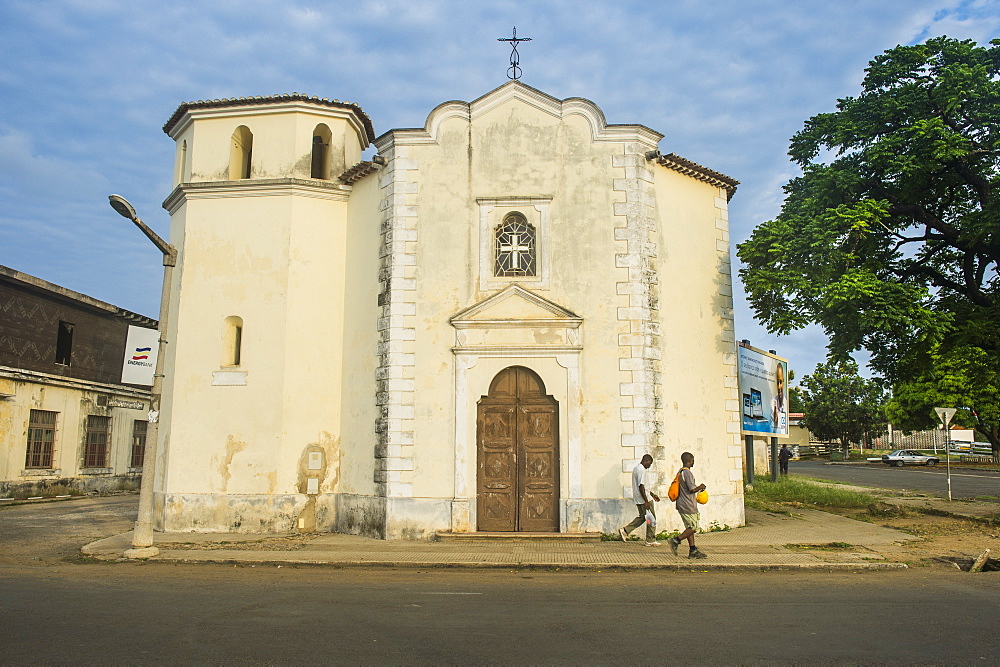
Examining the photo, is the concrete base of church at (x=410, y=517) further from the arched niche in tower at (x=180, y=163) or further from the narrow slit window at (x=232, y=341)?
the arched niche in tower at (x=180, y=163)

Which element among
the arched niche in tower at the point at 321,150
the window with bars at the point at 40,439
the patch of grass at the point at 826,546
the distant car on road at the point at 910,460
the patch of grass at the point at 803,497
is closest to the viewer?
the patch of grass at the point at 826,546

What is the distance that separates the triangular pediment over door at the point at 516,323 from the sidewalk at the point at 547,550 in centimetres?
383

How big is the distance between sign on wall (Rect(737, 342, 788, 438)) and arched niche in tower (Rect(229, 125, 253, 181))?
45.9 ft

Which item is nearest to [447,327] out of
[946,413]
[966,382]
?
[966,382]

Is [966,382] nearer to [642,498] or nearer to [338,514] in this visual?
[642,498]

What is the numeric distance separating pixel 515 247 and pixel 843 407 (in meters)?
58.7

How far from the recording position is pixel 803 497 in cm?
2220

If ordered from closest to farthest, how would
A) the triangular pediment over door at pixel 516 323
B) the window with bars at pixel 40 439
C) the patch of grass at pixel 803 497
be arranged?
the triangular pediment over door at pixel 516 323 < the patch of grass at pixel 803 497 < the window with bars at pixel 40 439

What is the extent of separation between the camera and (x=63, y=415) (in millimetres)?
26609

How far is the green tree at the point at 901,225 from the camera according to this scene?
15.3m

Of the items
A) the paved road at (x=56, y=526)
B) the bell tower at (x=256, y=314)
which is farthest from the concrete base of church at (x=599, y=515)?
the paved road at (x=56, y=526)

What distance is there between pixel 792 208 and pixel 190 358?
1415 centimetres

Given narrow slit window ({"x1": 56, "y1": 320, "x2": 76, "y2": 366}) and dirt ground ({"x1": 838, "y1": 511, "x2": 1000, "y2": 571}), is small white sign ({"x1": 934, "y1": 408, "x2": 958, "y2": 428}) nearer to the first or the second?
dirt ground ({"x1": 838, "y1": 511, "x2": 1000, "y2": 571})

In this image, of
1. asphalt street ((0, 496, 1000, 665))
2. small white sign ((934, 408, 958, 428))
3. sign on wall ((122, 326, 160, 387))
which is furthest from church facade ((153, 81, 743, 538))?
sign on wall ((122, 326, 160, 387))
